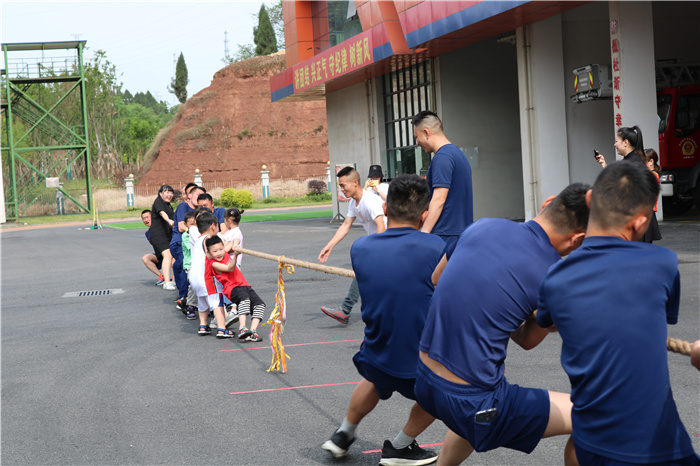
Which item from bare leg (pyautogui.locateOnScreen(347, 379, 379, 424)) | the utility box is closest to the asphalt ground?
bare leg (pyautogui.locateOnScreen(347, 379, 379, 424))

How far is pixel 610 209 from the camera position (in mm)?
2695

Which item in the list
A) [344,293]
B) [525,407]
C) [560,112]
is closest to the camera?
[525,407]

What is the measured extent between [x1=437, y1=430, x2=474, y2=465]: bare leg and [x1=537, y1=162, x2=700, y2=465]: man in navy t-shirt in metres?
0.91

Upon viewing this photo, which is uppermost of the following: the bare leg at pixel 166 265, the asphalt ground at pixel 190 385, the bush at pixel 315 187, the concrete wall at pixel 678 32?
the concrete wall at pixel 678 32

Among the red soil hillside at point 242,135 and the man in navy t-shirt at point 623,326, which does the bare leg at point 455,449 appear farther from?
the red soil hillside at point 242,135

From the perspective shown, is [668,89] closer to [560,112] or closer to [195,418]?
[560,112]

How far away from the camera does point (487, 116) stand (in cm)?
2356

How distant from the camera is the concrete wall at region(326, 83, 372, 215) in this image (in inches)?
1078

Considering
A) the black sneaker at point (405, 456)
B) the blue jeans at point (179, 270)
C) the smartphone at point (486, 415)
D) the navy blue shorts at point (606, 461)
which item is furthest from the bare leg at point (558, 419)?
the blue jeans at point (179, 270)

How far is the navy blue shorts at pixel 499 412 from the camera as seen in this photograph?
3244mm

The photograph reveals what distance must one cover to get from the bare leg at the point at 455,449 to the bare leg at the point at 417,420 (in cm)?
55

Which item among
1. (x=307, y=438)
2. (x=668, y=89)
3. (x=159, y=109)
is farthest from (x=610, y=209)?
(x=159, y=109)

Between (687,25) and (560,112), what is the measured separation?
6.63 meters

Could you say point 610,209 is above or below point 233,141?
below
